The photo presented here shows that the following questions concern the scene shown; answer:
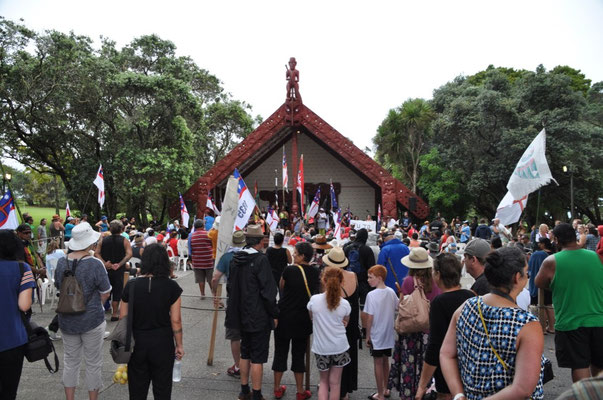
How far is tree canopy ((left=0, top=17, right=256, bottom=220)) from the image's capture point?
19922 mm

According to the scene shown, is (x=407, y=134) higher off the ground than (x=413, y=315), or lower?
higher

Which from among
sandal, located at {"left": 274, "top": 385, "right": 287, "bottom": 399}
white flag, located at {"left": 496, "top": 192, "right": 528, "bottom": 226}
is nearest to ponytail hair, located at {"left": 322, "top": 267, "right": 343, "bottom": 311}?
sandal, located at {"left": 274, "top": 385, "right": 287, "bottom": 399}

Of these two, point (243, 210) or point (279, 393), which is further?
point (243, 210)

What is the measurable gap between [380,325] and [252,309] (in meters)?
1.35

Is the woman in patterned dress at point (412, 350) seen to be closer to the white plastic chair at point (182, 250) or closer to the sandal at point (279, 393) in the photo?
the sandal at point (279, 393)

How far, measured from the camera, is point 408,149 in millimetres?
30156

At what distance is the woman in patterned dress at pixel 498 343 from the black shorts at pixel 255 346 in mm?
2405

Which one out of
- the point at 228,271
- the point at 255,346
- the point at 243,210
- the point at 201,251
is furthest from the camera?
the point at 201,251

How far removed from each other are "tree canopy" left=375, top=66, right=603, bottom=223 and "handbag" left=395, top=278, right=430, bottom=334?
19686mm

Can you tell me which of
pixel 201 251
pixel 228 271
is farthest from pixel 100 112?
pixel 228 271

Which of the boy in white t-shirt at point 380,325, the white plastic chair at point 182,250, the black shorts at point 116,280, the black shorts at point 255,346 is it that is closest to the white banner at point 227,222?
the black shorts at point 255,346

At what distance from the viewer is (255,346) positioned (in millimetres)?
4434

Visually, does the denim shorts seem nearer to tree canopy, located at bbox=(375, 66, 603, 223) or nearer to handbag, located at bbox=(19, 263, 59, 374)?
handbag, located at bbox=(19, 263, 59, 374)

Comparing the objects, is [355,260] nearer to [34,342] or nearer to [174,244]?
[34,342]
